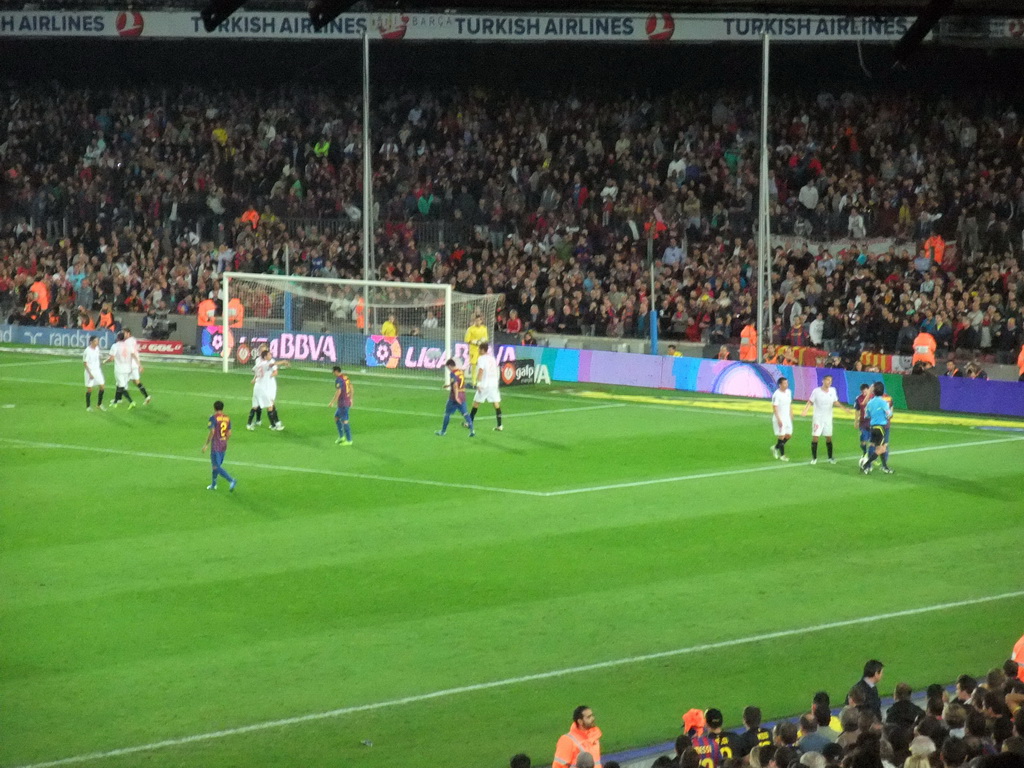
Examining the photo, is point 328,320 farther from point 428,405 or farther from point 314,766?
point 314,766

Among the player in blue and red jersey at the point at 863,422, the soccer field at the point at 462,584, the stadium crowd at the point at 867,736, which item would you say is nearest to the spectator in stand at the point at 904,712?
the stadium crowd at the point at 867,736

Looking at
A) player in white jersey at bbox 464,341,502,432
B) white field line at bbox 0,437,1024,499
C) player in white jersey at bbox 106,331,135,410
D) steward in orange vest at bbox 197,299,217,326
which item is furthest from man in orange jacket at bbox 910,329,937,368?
steward in orange vest at bbox 197,299,217,326

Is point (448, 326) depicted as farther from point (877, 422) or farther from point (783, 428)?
point (877, 422)

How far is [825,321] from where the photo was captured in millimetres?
38812

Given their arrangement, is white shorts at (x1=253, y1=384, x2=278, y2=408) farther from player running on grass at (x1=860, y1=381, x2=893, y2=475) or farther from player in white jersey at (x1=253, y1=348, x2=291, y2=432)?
player running on grass at (x1=860, y1=381, x2=893, y2=475)

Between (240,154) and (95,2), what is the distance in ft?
21.8

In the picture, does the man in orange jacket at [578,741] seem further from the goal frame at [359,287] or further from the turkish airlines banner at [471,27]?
the turkish airlines banner at [471,27]

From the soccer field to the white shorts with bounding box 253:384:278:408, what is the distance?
0.62 meters

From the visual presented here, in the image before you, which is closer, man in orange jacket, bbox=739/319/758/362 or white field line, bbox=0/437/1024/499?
white field line, bbox=0/437/1024/499

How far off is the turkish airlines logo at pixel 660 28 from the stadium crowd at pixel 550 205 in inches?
151

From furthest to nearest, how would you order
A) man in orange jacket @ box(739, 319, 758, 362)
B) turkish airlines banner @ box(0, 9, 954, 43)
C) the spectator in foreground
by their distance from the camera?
1. turkish airlines banner @ box(0, 9, 954, 43)
2. man in orange jacket @ box(739, 319, 758, 362)
3. the spectator in foreground

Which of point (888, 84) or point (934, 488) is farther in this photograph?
point (888, 84)

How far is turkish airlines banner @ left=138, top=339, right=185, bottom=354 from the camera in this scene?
4506cm

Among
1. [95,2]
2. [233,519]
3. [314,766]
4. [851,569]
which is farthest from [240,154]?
[314,766]
